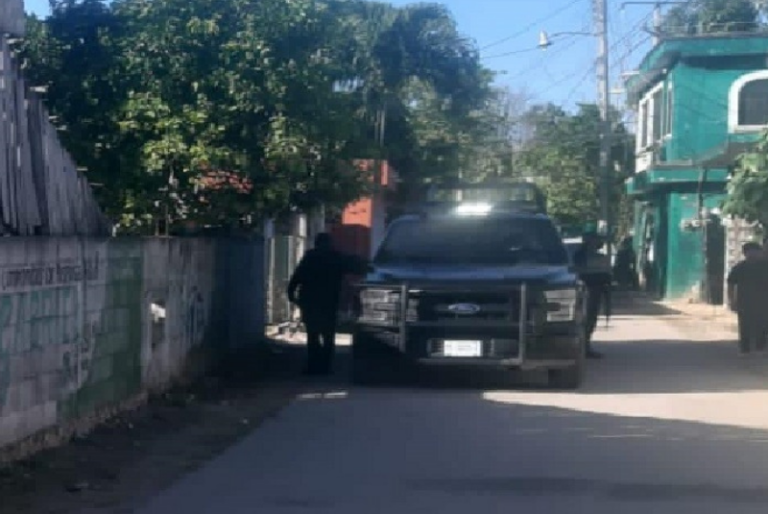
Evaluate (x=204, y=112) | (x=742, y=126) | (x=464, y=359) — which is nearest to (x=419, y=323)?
(x=464, y=359)

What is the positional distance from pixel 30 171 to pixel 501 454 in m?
4.41

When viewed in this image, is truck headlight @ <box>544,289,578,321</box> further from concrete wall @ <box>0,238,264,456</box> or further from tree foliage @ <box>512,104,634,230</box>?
tree foliage @ <box>512,104,634,230</box>

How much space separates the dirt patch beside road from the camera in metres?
9.37

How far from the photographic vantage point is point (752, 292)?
2044cm

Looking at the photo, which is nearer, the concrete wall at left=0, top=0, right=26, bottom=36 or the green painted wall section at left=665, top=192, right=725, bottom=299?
the concrete wall at left=0, top=0, right=26, bottom=36

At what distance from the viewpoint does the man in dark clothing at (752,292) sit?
2041 centimetres

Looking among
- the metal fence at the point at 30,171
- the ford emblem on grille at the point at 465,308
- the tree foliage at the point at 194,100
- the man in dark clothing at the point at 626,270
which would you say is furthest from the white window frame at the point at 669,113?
the metal fence at the point at 30,171

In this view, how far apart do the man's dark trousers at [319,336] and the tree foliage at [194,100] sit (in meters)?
1.57

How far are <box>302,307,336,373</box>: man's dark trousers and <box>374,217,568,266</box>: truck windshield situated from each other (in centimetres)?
110

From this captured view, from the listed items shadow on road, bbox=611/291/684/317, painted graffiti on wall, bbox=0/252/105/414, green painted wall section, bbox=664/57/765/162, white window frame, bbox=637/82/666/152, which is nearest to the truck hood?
painted graffiti on wall, bbox=0/252/105/414

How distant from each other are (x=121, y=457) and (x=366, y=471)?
6.66ft

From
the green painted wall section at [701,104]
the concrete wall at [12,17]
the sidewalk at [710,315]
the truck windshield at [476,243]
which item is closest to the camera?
the concrete wall at [12,17]

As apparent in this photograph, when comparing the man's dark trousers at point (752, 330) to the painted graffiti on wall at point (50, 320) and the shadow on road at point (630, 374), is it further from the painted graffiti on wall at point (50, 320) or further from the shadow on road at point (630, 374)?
the painted graffiti on wall at point (50, 320)

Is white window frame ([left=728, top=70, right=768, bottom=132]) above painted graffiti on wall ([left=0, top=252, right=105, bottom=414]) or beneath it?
above
